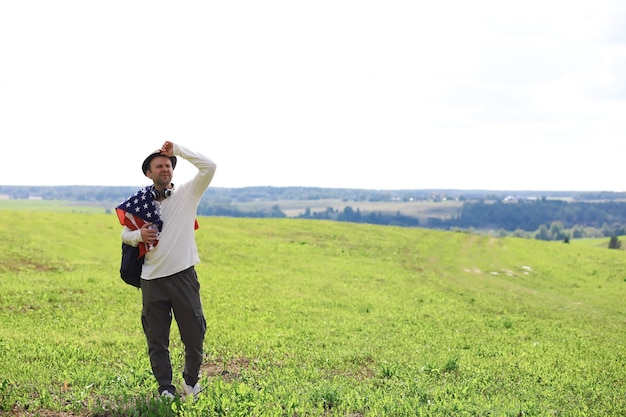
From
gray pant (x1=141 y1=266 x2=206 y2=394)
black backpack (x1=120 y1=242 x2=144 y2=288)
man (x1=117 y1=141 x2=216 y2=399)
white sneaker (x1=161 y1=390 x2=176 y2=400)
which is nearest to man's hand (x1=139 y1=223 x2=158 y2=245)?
man (x1=117 y1=141 x2=216 y2=399)

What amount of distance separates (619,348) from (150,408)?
1450 cm

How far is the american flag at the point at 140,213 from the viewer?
851 cm

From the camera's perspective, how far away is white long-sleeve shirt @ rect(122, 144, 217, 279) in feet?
27.7

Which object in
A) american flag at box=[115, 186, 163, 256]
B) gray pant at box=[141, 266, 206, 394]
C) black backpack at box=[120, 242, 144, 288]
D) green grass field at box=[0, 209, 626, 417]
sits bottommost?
green grass field at box=[0, 209, 626, 417]

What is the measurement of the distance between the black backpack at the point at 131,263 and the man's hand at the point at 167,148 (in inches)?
54.0

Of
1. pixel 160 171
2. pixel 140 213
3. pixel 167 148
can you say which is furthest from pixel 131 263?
pixel 167 148

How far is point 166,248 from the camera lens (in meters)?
8.48

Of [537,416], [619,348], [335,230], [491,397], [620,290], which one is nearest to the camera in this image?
[537,416]

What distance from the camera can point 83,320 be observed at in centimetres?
1670

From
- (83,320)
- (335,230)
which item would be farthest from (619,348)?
(335,230)

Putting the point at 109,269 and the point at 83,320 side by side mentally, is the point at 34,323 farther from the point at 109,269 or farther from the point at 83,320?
the point at 109,269

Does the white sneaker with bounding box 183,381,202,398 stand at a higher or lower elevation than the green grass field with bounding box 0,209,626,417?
higher

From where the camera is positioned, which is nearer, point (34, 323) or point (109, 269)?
point (34, 323)

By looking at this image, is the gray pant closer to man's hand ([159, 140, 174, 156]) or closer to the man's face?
the man's face
